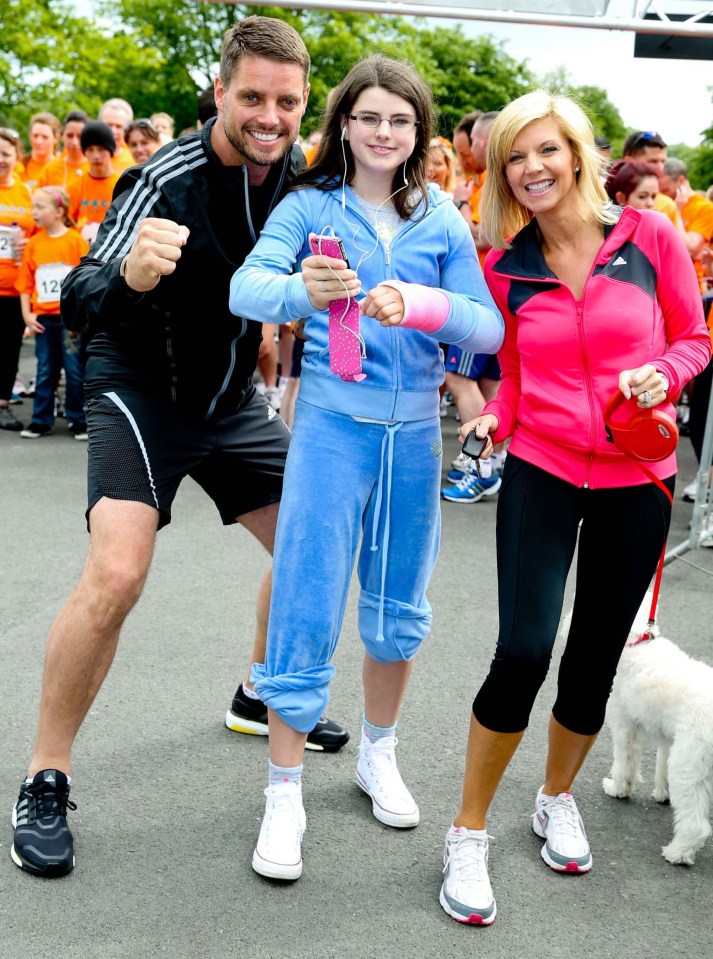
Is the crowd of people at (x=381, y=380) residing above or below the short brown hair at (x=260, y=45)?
below

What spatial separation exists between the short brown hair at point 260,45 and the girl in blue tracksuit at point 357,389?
18 centimetres

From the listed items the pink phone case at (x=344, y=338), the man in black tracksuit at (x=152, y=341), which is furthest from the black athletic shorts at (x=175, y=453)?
the pink phone case at (x=344, y=338)

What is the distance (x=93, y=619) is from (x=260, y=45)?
1.60 m

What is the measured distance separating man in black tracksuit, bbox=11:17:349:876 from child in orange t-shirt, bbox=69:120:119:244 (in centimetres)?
626

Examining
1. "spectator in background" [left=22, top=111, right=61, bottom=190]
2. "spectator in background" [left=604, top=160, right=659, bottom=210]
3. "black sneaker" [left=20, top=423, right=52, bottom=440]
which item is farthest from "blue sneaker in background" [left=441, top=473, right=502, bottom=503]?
"spectator in background" [left=22, top=111, right=61, bottom=190]

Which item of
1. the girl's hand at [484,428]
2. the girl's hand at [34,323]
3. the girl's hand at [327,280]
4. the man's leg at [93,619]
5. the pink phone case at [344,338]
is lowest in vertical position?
the man's leg at [93,619]

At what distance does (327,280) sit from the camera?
94.3 inches

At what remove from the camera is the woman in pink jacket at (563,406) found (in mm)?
2623

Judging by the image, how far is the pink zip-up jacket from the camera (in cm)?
261

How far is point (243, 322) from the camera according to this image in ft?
10.0

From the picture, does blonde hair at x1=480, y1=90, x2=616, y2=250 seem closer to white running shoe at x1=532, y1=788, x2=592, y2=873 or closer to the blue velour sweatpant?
the blue velour sweatpant

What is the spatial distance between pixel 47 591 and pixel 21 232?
5.01 meters

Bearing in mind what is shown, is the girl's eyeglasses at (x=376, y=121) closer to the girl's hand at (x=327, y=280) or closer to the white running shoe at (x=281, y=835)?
the girl's hand at (x=327, y=280)

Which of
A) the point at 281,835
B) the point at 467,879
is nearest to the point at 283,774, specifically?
the point at 281,835
